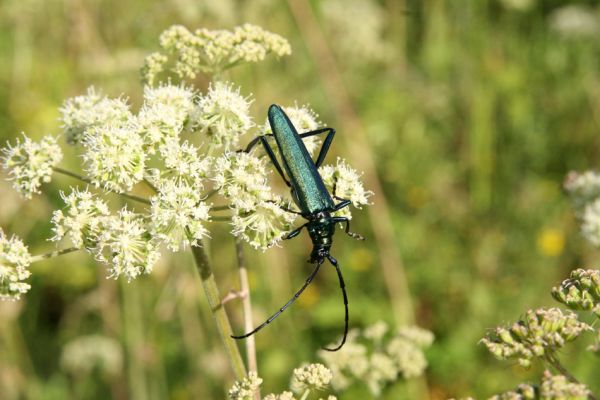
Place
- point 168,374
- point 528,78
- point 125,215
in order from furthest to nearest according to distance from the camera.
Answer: point 528,78
point 168,374
point 125,215

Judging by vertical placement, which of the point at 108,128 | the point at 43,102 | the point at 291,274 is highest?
the point at 43,102

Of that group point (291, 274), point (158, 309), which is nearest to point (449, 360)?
point (291, 274)

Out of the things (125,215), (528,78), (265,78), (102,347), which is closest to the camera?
(125,215)

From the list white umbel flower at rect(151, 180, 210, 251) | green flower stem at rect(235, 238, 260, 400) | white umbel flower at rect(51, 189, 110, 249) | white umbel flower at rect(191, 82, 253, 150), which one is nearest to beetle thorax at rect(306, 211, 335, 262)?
green flower stem at rect(235, 238, 260, 400)

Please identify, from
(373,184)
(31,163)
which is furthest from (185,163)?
(373,184)

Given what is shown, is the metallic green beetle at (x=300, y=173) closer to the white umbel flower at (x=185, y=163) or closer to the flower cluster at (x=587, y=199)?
the white umbel flower at (x=185, y=163)

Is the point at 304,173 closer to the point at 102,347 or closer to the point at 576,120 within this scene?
the point at 102,347

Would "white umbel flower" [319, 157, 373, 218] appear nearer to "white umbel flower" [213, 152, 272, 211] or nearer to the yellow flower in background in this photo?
"white umbel flower" [213, 152, 272, 211]
